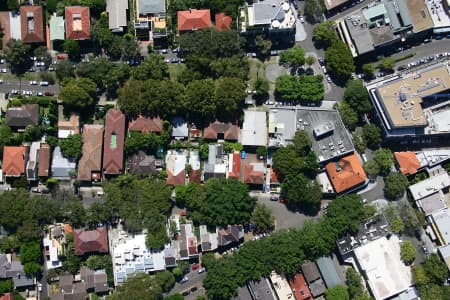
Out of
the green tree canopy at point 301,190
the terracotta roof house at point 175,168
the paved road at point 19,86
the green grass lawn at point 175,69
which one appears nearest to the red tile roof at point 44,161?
the paved road at point 19,86

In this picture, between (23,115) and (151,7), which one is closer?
(23,115)

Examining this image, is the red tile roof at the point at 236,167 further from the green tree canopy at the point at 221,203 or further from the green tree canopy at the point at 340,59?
the green tree canopy at the point at 340,59

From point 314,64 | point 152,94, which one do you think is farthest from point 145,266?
point 314,64

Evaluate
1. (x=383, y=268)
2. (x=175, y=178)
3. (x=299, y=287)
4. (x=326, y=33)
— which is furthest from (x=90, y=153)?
(x=383, y=268)

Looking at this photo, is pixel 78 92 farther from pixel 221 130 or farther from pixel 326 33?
pixel 326 33

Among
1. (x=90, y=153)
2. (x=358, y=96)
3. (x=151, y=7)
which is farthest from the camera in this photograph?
(x=151, y=7)

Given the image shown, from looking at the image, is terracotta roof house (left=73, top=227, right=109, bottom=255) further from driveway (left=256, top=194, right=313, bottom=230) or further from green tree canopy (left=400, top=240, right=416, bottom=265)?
green tree canopy (left=400, top=240, right=416, bottom=265)

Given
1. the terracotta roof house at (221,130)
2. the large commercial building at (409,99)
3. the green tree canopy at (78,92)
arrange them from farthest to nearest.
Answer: the terracotta roof house at (221,130) → the green tree canopy at (78,92) → the large commercial building at (409,99)
